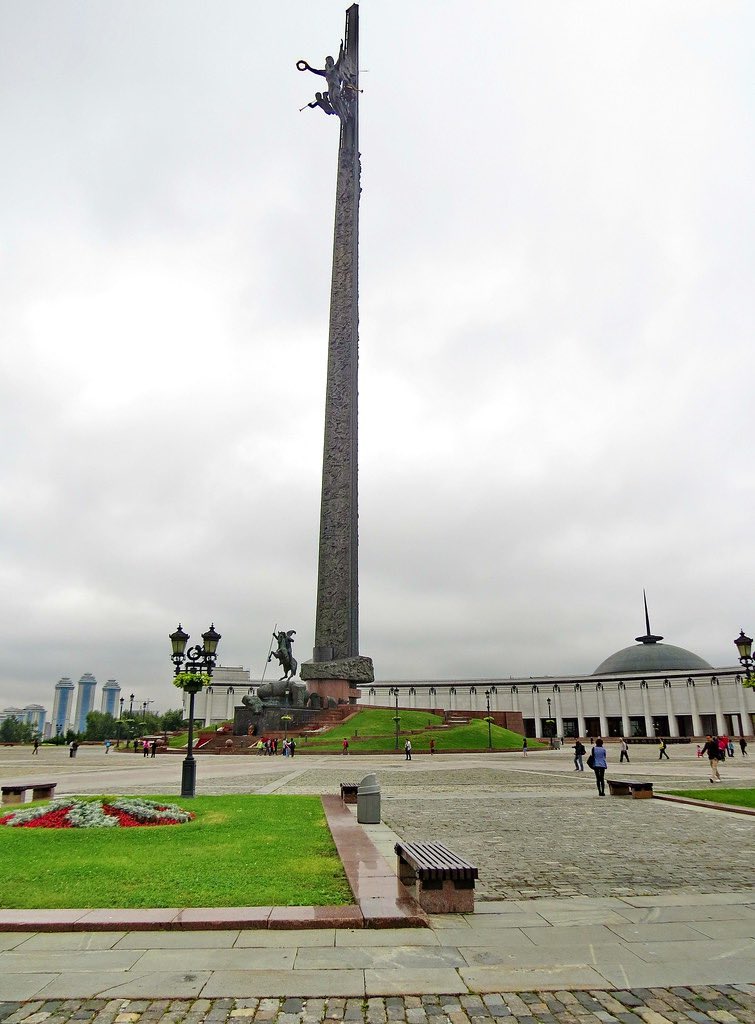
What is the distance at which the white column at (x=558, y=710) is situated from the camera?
9512 cm

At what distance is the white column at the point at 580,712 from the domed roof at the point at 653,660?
9.89 m

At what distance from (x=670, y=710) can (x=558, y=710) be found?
1406cm

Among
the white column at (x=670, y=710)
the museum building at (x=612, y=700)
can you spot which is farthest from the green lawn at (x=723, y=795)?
the white column at (x=670, y=710)

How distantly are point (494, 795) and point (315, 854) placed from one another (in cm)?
1048

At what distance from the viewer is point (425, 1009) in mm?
4684

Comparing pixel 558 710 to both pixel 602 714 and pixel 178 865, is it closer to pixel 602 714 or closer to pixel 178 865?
pixel 602 714

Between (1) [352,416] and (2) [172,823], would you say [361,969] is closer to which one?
Answer: (2) [172,823]

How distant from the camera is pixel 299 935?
6.13m

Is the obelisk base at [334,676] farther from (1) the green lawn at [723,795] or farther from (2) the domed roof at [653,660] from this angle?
(2) the domed roof at [653,660]

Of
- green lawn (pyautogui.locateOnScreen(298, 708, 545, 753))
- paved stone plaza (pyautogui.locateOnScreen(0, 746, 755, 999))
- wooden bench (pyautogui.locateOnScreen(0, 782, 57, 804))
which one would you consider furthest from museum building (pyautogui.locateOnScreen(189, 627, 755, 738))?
paved stone plaza (pyautogui.locateOnScreen(0, 746, 755, 999))

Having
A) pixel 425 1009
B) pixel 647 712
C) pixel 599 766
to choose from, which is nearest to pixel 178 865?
pixel 425 1009

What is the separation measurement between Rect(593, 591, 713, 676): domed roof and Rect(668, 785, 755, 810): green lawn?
8730cm

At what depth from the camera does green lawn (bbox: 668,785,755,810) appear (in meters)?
16.8

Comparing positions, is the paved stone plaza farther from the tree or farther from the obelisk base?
the tree
